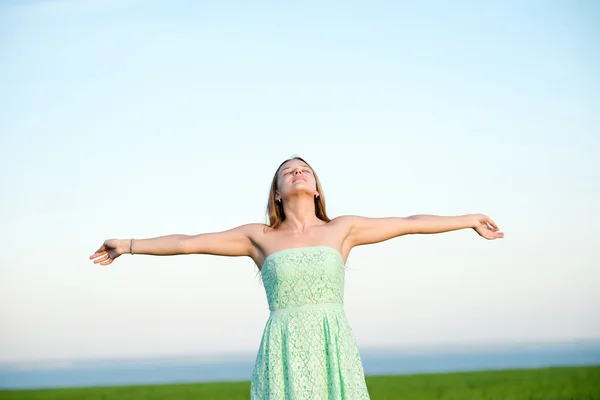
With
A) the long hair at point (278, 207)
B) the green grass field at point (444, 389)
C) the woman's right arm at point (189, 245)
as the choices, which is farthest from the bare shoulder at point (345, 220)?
the green grass field at point (444, 389)

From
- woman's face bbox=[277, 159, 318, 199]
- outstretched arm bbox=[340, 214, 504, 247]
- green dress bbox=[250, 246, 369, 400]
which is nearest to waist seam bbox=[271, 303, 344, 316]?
green dress bbox=[250, 246, 369, 400]

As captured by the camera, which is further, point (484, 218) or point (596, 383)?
point (596, 383)

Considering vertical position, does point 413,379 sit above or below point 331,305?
above

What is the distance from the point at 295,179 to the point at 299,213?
0.25 m

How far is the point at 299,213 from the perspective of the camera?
6277 mm

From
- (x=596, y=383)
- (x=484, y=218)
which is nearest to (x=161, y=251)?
(x=484, y=218)

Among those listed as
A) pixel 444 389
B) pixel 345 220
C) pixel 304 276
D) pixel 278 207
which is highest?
pixel 444 389

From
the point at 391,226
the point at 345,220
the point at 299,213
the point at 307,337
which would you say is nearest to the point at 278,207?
the point at 299,213

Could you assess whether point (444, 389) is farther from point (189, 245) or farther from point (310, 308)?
point (189, 245)

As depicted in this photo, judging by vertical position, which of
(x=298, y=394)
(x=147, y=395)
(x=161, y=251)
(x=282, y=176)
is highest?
(x=147, y=395)

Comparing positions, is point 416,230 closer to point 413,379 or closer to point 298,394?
point 298,394

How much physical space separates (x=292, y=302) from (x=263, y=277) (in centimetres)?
35

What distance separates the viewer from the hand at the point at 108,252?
6.27 metres

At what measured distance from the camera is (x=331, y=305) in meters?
6.03
